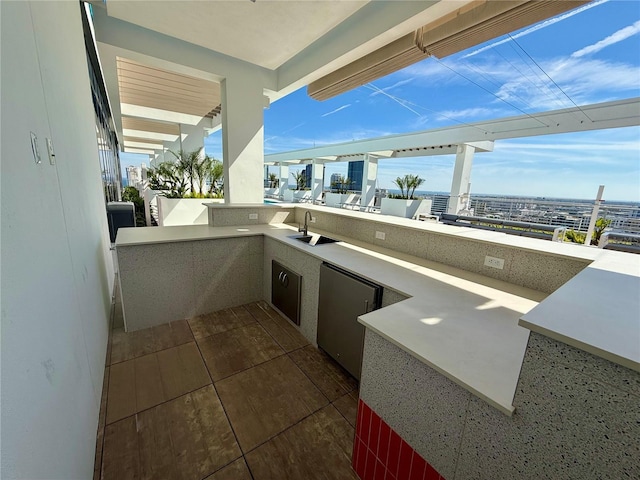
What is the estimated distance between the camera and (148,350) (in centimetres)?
215

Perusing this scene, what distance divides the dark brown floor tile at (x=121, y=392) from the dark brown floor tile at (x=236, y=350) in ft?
1.63

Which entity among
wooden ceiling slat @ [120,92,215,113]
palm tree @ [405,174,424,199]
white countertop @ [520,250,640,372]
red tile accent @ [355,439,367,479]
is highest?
wooden ceiling slat @ [120,92,215,113]

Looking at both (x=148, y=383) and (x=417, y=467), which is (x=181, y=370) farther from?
(x=417, y=467)

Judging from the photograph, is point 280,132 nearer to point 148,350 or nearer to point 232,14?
point 232,14

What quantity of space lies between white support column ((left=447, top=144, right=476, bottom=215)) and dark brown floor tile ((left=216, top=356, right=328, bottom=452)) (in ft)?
28.5

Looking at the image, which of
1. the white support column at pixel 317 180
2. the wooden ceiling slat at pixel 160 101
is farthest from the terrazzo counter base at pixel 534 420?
the white support column at pixel 317 180

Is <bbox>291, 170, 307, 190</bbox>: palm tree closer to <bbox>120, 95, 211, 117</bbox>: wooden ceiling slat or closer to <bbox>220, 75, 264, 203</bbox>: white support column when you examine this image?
<bbox>120, 95, 211, 117</bbox>: wooden ceiling slat

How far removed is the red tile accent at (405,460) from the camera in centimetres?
103

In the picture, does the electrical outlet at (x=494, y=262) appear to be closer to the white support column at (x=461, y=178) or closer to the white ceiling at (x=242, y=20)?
the white ceiling at (x=242, y=20)

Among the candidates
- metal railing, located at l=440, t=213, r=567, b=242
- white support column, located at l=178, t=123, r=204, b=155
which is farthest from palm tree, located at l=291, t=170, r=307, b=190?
metal railing, located at l=440, t=213, r=567, b=242

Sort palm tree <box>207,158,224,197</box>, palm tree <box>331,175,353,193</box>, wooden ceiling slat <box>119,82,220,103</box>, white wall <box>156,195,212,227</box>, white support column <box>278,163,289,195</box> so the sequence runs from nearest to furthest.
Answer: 1. wooden ceiling slat <box>119,82,220,103</box>
2. white wall <box>156,195,212,227</box>
3. palm tree <box>207,158,224,197</box>
4. palm tree <box>331,175,353,193</box>
5. white support column <box>278,163,289,195</box>

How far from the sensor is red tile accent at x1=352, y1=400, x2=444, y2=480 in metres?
1.00

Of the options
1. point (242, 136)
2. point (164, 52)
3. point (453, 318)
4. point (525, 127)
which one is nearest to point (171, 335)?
point (453, 318)

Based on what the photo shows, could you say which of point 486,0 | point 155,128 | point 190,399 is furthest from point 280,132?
point 190,399
